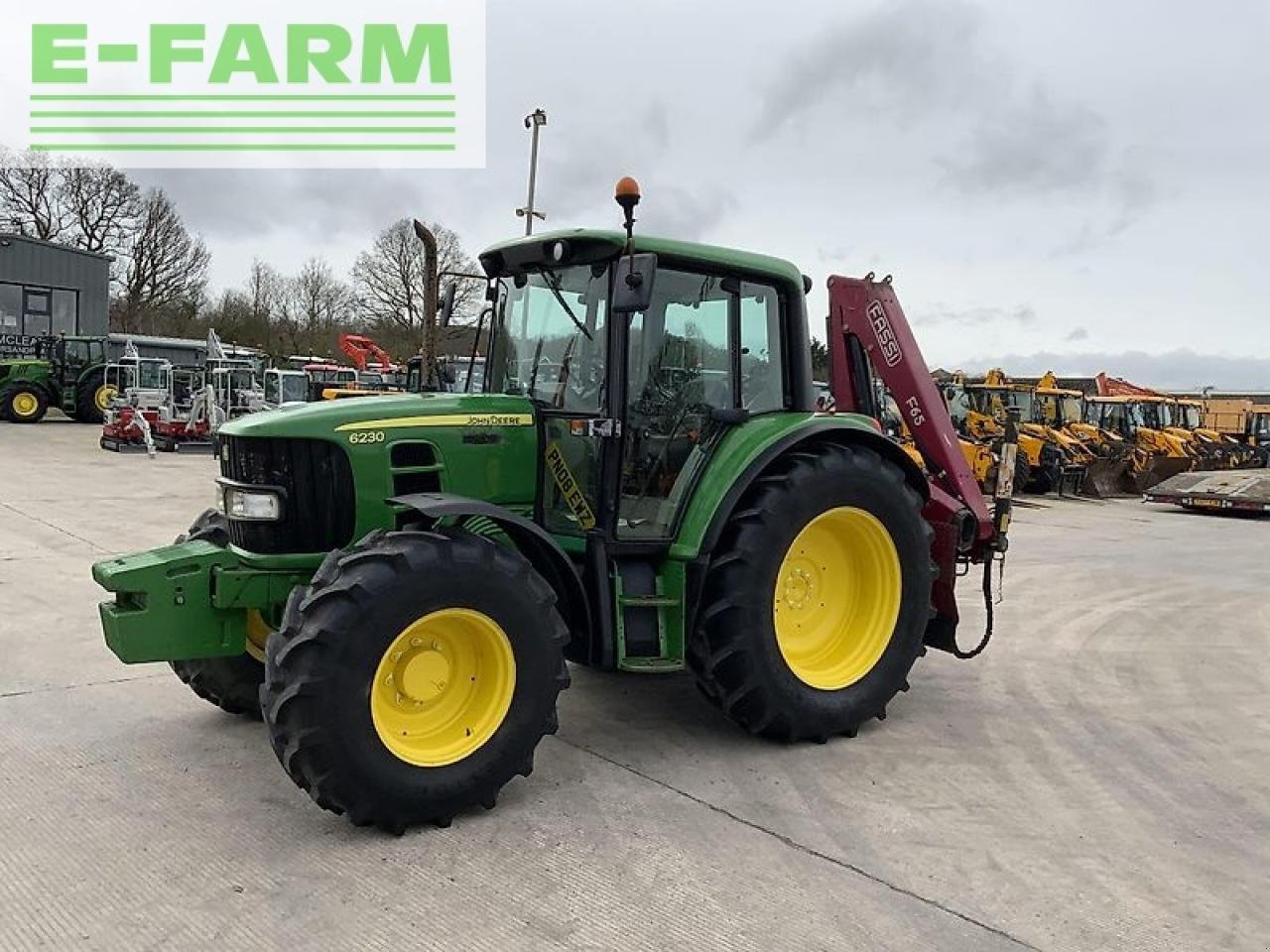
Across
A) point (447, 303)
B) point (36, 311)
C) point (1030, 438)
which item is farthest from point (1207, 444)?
point (36, 311)

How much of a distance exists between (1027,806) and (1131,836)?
0.39 metres

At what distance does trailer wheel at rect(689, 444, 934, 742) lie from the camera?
14.3 feet

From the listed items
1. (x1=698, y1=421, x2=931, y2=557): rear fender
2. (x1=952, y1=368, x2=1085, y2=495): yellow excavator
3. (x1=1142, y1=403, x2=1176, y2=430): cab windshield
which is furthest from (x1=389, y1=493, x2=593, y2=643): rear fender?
(x1=1142, y1=403, x2=1176, y2=430): cab windshield

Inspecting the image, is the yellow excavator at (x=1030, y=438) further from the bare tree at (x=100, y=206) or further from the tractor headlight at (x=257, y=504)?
the bare tree at (x=100, y=206)

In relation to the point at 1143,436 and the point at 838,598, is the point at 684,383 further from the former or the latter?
the point at 1143,436

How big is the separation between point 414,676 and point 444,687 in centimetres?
15

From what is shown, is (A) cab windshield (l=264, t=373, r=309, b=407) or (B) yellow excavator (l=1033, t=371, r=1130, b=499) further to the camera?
(A) cab windshield (l=264, t=373, r=309, b=407)

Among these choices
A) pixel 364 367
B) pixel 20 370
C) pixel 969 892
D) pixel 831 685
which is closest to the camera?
pixel 969 892

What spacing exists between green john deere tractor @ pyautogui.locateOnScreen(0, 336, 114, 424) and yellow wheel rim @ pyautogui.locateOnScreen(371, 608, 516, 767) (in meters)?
26.5

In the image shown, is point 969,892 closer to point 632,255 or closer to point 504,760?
point 504,760

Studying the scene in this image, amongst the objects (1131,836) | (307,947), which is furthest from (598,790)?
(1131,836)

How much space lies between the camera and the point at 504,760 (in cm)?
376

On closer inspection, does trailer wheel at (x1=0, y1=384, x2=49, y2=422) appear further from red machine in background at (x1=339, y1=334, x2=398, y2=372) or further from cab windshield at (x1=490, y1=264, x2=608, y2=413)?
Result: cab windshield at (x1=490, y1=264, x2=608, y2=413)

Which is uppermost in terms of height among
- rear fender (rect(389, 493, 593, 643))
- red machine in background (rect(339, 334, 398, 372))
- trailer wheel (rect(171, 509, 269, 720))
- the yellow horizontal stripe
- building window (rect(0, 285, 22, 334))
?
building window (rect(0, 285, 22, 334))
